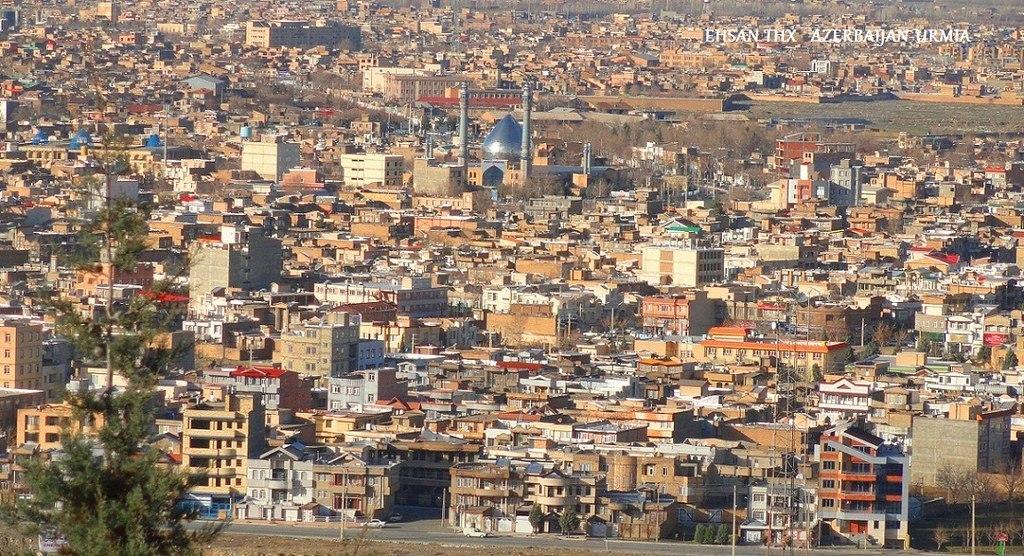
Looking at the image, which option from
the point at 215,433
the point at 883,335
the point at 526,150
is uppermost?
the point at 526,150

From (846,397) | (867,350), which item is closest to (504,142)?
(867,350)

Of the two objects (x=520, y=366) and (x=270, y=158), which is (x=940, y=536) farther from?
(x=270, y=158)

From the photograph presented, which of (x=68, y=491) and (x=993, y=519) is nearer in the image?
(x=68, y=491)

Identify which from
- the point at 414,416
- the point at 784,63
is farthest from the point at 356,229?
the point at 784,63

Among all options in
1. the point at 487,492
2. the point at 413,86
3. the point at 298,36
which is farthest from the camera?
the point at 298,36

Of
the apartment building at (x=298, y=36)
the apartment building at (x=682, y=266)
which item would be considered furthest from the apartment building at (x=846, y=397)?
the apartment building at (x=298, y=36)

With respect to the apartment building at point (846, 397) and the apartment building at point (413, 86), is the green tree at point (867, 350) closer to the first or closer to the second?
the apartment building at point (846, 397)

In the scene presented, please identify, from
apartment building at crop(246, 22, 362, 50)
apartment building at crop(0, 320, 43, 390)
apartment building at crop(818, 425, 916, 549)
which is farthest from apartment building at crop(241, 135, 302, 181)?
apartment building at crop(246, 22, 362, 50)

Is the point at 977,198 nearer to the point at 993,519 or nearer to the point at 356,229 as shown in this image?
the point at 356,229
